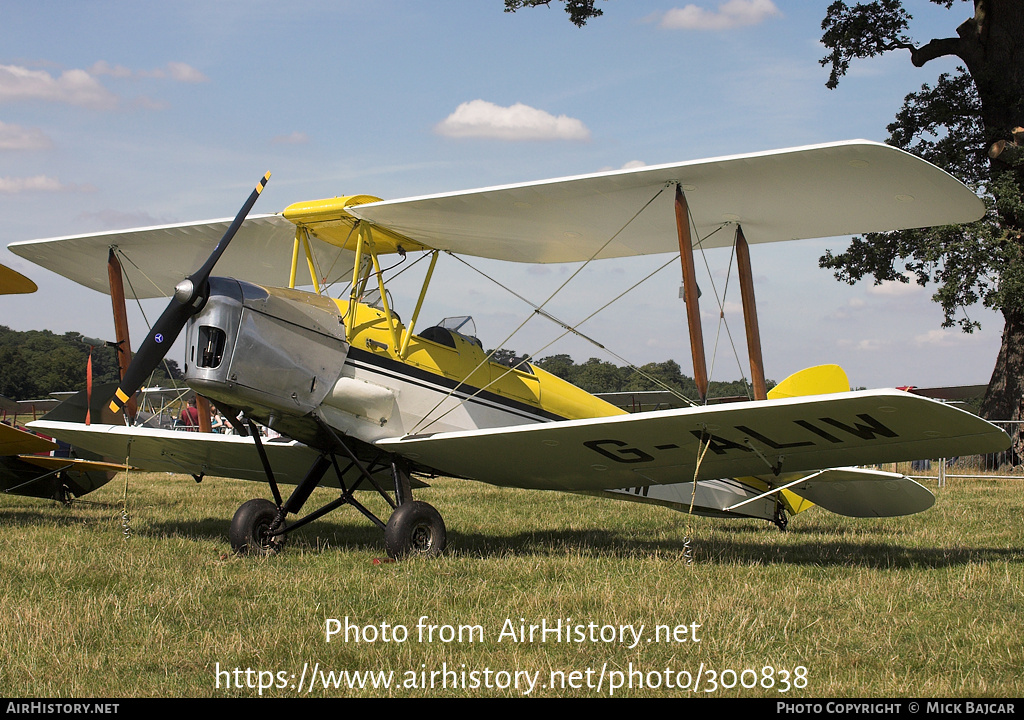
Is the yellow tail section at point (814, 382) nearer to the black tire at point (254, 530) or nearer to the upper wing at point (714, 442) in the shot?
the upper wing at point (714, 442)

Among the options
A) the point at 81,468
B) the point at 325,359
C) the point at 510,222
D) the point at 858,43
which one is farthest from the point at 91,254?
the point at 858,43

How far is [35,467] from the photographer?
402 inches

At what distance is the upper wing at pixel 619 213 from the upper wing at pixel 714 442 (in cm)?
166

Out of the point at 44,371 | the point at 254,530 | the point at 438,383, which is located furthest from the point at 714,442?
the point at 44,371

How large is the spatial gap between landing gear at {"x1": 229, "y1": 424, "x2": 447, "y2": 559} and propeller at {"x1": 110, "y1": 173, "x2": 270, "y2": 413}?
0.93 metres

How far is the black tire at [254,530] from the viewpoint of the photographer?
680 cm

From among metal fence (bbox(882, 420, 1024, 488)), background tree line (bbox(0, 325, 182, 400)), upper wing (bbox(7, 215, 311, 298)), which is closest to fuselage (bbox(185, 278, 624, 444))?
upper wing (bbox(7, 215, 311, 298))

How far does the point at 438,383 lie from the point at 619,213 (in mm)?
2135

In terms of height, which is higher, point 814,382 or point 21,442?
point 814,382

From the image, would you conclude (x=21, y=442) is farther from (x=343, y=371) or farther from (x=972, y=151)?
(x=972, y=151)

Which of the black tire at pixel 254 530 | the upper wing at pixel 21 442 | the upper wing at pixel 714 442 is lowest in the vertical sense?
the black tire at pixel 254 530

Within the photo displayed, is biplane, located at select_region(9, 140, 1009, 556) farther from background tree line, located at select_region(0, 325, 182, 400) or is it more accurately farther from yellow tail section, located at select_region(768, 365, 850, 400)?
background tree line, located at select_region(0, 325, 182, 400)

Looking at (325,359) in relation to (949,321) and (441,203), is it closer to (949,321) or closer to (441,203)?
(441,203)

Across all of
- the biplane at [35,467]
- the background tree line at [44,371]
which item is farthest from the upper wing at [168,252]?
the background tree line at [44,371]
